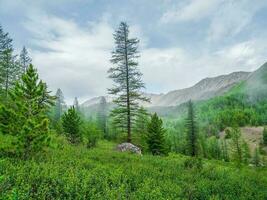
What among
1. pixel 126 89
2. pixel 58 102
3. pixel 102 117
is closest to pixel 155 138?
pixel 126 89

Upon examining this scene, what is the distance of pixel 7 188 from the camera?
8.37 m

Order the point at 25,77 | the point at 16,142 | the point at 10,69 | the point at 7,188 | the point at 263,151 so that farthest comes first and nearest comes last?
the point at 263,151 → the point at 10,69 → the point at 25,77 → the point at 16,142 → the point at 7,188

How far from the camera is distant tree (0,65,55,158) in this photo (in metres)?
13.5

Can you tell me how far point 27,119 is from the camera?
13602mm

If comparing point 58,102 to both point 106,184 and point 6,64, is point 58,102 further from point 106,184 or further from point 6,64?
point 106,184

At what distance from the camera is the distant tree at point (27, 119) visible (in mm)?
13516

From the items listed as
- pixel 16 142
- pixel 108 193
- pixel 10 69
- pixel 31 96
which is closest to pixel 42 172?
pixel 108 193

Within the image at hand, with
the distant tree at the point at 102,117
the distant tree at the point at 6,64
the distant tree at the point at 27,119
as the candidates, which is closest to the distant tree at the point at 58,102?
A: the distant tree at the point at 102,117

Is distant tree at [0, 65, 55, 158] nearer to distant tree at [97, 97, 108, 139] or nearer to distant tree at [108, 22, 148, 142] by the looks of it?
distant tree at [108, 22, 148, 142]

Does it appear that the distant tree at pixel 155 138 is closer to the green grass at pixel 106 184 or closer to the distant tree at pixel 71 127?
the distant tree at pixel 71 127

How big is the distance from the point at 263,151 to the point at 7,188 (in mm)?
142450

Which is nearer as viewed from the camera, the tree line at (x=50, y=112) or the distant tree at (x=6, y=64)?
the tree line at (x=50, y=112)

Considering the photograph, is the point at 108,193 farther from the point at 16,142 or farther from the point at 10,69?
the point at 10,69

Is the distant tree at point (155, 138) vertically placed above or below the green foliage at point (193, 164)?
above
